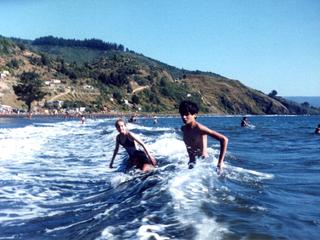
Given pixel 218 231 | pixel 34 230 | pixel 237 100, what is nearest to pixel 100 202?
pixel 34 230

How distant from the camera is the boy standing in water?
27.8 ft

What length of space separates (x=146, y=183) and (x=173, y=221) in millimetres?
3460

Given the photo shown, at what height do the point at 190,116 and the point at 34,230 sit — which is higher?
the point at 190,116

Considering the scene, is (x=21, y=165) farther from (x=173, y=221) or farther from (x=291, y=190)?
(x=173, y=221)

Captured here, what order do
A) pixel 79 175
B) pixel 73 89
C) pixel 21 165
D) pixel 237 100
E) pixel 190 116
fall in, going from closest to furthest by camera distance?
pixel 190 116 < pixel 79 175 < pixel 21 165 < pixel 73 89 < pixel 237 100

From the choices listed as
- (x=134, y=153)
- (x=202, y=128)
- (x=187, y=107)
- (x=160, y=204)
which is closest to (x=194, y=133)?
(x=202, y=128)

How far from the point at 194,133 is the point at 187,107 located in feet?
2.46

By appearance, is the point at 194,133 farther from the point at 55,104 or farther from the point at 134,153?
the point at 55,104

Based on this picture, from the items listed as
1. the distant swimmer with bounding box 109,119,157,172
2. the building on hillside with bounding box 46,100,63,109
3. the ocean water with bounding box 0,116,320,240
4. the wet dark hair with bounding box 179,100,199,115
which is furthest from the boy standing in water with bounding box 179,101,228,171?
the building on hillside with bounding box 46,100,63,109

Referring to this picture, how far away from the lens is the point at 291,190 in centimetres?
1040

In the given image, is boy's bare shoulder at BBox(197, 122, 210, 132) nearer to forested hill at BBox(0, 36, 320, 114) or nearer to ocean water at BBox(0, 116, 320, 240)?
ocean water at BBox(0, 116, 320, 240)

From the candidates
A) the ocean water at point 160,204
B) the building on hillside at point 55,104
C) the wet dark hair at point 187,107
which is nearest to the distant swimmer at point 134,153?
the ocean water at point 160,204

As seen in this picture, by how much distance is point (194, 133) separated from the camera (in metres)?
9.08

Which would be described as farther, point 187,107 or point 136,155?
point 136,155
